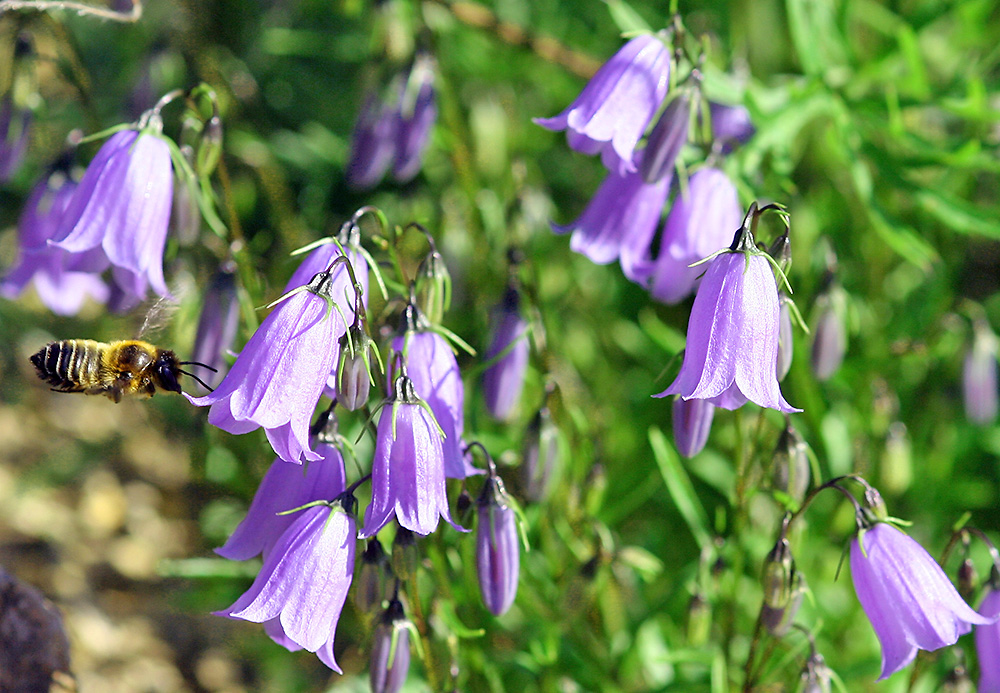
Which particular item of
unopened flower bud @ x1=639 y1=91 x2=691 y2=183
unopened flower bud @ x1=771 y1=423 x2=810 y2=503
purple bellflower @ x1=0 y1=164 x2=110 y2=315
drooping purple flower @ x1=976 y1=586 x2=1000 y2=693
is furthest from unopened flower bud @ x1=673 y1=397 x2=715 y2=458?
purple bellflower @ x1=0 y1=164 x2=110 y2=315

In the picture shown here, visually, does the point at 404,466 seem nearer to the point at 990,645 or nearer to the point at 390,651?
the point at 390,651

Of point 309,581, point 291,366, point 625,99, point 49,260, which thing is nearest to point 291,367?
point 291,366

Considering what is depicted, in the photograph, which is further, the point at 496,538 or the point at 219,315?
the point at 219,315

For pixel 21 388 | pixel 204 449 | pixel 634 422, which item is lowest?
pixel 21 388

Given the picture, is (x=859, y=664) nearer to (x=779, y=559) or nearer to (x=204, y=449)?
(x=779, y=559)

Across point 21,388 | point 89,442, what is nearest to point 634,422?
point 89,442

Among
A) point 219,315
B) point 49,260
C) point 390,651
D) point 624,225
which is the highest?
point 624,225
